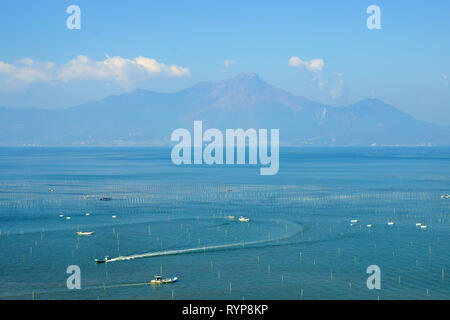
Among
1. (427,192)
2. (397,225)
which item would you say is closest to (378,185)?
(427,192)

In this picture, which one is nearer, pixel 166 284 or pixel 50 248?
pixel 166 284

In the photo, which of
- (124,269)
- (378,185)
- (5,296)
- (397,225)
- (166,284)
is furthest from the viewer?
(378,185)

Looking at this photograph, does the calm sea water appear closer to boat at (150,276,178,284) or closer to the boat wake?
the boat wake

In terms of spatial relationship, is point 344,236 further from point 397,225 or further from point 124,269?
point 124,269

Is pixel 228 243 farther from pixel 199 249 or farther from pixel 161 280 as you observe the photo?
pixel 161 280

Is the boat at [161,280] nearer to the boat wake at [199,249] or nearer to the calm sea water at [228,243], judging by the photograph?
the calm sea water at [228,243]

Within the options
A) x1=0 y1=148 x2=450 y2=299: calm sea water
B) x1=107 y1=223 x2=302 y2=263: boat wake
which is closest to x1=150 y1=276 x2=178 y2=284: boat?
x1=0 y1=148 x2=450 y2=299: calm sea water
